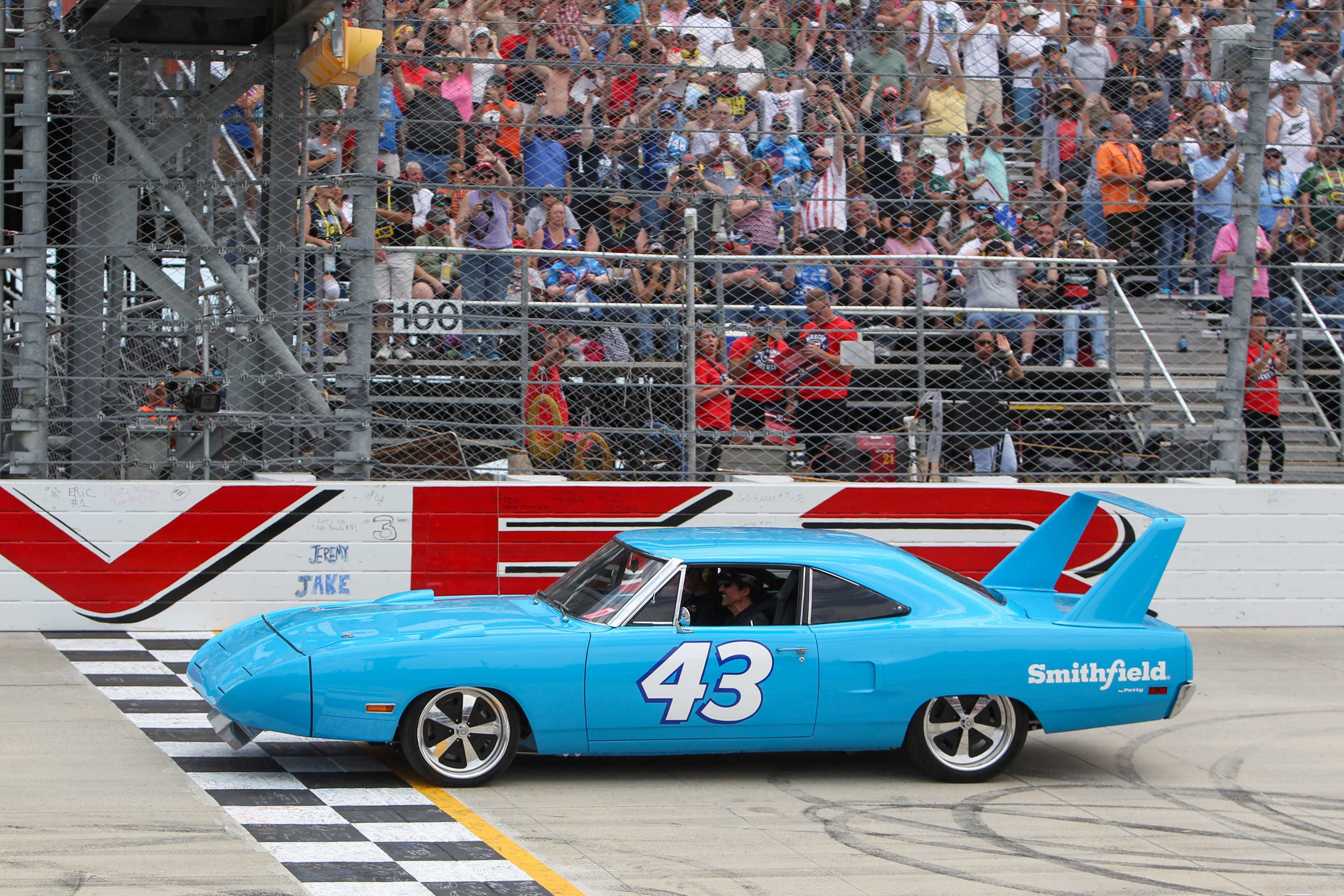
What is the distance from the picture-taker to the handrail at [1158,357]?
37.0ft

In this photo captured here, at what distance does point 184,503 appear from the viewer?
9.57m

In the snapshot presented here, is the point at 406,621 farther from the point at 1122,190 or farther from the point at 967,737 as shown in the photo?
the point at 1122,190

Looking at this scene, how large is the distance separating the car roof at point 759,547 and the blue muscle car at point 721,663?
0.6 inches

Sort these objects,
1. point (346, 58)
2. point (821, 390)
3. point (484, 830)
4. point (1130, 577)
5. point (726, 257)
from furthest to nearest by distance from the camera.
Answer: point (821, 390) → point (726, 257) → point (346, 58) → point (1130, 577) → point (484, 830)

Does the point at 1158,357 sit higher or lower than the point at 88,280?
lower

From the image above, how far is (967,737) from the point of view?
668cm

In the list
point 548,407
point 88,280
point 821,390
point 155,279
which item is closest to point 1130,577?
point 821,390

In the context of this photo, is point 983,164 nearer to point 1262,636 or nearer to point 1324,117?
point 1324,117

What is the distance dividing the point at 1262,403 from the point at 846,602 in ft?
19.4

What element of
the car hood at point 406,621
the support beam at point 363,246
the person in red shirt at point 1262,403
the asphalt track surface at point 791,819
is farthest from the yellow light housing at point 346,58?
the person in red shirt at point 1262,403

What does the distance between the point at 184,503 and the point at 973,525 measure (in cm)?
533

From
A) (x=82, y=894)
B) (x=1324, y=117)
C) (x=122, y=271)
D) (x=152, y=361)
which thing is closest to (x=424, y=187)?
(x=122, y=271)

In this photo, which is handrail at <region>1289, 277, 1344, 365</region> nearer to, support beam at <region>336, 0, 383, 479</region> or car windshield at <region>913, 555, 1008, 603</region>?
car windshield at <region>913, 555, 1008, 603</region>

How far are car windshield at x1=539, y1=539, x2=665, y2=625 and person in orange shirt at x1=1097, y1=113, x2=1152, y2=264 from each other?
20.8ft
